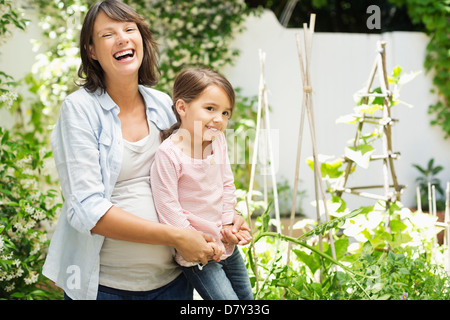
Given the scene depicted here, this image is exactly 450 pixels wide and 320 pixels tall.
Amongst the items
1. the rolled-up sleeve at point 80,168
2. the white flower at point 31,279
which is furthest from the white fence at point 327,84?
the rolled-up sleeve at point 80,168

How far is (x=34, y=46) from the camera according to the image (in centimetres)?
371

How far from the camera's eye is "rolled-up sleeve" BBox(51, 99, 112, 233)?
1111 millimetres

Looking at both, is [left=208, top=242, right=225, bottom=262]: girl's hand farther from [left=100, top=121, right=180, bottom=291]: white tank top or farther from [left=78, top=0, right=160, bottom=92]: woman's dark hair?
[left=78, top=0, right=160, bottom=92]: woman's dark hair

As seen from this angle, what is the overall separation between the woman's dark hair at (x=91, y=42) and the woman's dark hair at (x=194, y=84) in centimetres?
11

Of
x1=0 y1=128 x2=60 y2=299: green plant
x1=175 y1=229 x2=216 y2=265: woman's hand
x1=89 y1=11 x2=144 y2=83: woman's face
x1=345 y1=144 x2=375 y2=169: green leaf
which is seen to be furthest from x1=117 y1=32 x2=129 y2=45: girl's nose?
x1=345 y1=144 x2=375 y2=169: green leaf

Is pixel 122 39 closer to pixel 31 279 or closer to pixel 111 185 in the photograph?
pixel 111 185

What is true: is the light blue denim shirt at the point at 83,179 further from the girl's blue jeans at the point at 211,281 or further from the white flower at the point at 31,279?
the white flower at the point at 31,279

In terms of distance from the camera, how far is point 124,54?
48.1 inches

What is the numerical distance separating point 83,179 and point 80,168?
0.03m

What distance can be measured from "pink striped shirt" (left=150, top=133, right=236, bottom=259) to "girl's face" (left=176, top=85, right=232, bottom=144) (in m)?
0.07

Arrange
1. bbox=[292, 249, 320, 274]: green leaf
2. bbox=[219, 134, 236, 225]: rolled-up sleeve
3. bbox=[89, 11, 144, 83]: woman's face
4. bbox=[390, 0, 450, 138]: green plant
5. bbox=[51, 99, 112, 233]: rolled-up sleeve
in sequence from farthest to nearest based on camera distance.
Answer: bbox=[390, 0, 450, 138]: green plant < bbox=[292, 249, 320, 274]: green leaf < bbox=[219, 134, 236, 225]: rolled-up sleeve < bbox=[89, 11, 144, 83]: woman's face < bbox=[51, 99, 112, 233]: rolled-up sleeve

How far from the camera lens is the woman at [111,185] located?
113 centimetres

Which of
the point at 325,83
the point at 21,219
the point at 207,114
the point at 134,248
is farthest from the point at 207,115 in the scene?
the point at 325,83
